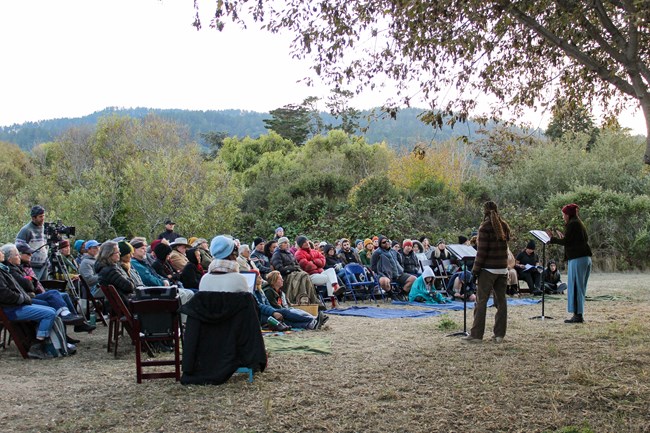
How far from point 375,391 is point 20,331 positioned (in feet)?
14.4

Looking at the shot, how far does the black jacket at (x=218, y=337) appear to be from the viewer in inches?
245

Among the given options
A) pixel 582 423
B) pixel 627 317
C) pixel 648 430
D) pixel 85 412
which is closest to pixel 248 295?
pixel 85 412

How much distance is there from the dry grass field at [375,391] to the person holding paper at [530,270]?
7.08 m

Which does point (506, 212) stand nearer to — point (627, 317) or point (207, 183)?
point (207, 183)

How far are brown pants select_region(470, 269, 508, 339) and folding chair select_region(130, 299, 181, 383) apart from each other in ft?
12.2

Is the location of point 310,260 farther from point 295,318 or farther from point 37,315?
point 37,315

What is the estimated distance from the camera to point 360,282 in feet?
47.8

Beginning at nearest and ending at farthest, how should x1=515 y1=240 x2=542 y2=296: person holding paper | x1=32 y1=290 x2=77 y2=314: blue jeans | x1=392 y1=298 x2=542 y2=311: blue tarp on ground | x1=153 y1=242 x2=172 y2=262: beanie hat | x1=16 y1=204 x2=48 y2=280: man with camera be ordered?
1. x1=32 y1=290 x2=77 y2=314: blue jeans
2. x1=153 y1=242 x2=172 y2=262: beanie hat
3. x1=16 y1=204 x2=48 y2=280: man with camera
4. x1=392 y1=298 x2=542 y2=311: blue tarp on ground
5. x1=515 y1=240 x2=542 y2=296: person holding paper

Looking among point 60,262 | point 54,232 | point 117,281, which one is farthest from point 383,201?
point 117,281

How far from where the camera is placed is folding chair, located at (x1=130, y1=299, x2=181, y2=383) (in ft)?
21.5

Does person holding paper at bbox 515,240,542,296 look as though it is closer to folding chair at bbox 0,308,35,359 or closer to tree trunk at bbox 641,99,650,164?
tree trunk at bbox 641,99,650,164

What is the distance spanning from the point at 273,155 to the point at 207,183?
2044 cm

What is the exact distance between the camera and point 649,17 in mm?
6520

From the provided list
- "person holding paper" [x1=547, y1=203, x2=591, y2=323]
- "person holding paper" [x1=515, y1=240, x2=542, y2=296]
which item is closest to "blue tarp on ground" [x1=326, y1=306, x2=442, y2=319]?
"person holding paper" [x1=547, y1=203, x2=591, y2=323]
